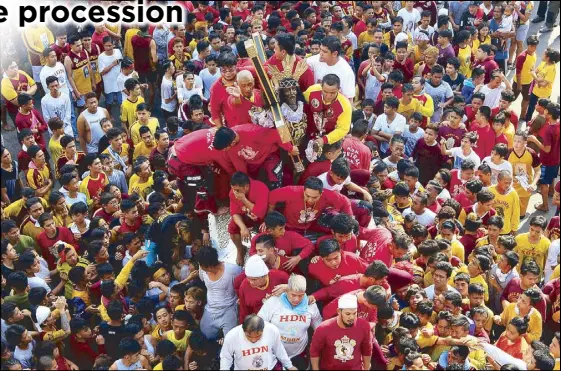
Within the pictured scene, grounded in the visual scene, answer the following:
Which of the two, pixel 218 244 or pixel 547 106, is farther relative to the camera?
pixel 547 106

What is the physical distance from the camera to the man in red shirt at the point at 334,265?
6.50 metres

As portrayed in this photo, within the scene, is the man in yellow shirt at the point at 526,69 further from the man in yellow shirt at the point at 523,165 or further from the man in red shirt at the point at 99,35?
the man in red shirt at the point at 99,35

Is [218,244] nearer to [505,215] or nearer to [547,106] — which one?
[505,215]

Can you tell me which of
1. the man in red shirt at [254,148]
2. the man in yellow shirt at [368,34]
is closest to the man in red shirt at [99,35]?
the man in yellow shirt at [368,34]

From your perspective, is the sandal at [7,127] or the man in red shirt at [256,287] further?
the sandal at [7,127]

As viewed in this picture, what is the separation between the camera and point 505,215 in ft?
27.4

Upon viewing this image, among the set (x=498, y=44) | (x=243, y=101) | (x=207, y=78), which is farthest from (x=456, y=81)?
(x=243, y=101)

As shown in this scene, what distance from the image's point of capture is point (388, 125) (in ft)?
31.9

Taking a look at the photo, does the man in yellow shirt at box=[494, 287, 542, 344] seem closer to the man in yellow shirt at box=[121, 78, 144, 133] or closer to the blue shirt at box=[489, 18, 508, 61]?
the man in yellow shirt at box=[121, 78, 144, 133]

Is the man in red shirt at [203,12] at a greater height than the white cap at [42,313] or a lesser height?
lesser

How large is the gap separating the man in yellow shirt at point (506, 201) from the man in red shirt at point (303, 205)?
2110 millimetres

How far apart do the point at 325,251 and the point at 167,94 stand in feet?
16.9

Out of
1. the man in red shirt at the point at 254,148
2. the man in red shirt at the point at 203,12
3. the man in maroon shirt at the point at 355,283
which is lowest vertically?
the man in red shirt at the point at 203,12

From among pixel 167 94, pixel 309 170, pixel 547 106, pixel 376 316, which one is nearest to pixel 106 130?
pixel 167 94
